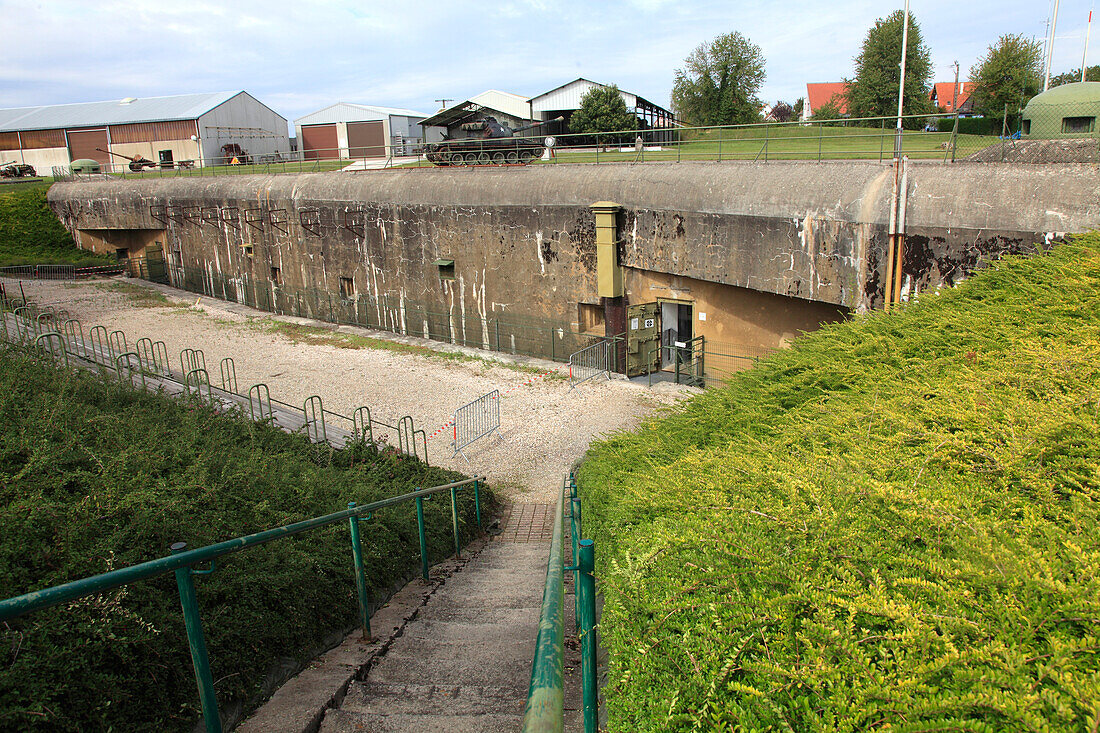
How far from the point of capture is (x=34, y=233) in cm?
3125

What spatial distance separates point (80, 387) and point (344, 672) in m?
5.73

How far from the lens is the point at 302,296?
2453cm

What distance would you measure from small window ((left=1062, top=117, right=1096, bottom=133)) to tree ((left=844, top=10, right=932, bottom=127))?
84.4 feet

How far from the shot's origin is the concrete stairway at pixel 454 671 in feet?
11.2

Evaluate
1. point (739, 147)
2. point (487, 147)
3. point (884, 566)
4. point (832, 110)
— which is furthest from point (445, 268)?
point (832, 110)

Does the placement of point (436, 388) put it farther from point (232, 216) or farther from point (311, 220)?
point (232, 216)

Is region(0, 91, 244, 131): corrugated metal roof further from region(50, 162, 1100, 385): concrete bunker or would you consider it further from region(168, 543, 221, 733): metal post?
region(168, 543, 221, 733): metal post

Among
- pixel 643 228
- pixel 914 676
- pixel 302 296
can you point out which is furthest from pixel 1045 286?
pixel 302 296

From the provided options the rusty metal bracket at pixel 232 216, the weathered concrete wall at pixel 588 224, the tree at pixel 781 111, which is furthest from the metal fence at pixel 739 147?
the tree at pixel 781 111

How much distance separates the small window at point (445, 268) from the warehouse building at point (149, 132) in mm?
25151

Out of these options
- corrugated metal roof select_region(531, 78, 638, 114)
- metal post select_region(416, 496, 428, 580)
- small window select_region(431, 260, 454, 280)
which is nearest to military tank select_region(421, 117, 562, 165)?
small window select_region(431, 260, 454, 280)

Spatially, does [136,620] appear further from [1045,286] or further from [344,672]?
[1045,286]

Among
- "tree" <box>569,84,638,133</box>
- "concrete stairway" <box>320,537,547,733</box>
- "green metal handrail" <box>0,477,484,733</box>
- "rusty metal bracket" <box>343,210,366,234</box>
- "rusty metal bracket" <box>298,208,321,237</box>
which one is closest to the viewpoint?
"green metal handrail" <box>0,477,484,733</box>

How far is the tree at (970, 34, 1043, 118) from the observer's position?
33312mm
